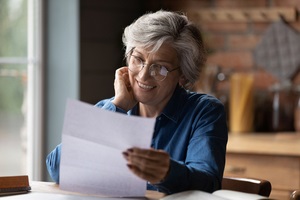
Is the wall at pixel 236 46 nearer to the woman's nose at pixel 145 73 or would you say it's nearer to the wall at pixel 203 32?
the wall at pixel 203 32

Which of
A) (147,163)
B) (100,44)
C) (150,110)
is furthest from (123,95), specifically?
(100,44)

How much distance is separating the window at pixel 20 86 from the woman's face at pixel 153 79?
1.37m

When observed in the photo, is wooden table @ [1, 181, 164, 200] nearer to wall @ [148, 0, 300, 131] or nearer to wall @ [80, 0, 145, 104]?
wall @ [80, 0, 145, 104]

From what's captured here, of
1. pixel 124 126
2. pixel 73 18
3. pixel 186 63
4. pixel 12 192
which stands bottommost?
pixel 12 192

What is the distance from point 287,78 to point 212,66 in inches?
17.7

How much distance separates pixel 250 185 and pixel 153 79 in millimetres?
448

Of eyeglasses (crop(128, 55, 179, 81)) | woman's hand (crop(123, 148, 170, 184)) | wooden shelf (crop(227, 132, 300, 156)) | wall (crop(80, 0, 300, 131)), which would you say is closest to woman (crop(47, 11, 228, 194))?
eyeglasses (crop(128, 55, 179, 81))

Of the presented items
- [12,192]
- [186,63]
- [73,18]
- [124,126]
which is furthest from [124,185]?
[73,18]

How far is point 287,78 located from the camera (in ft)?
12.9

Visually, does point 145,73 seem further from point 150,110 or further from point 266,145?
point 266,145

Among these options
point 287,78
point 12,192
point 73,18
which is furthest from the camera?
point 287,78

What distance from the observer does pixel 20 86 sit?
352cm

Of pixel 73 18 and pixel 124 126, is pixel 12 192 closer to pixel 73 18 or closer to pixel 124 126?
pixel 124 126

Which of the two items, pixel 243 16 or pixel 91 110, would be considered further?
pixel 243 16
